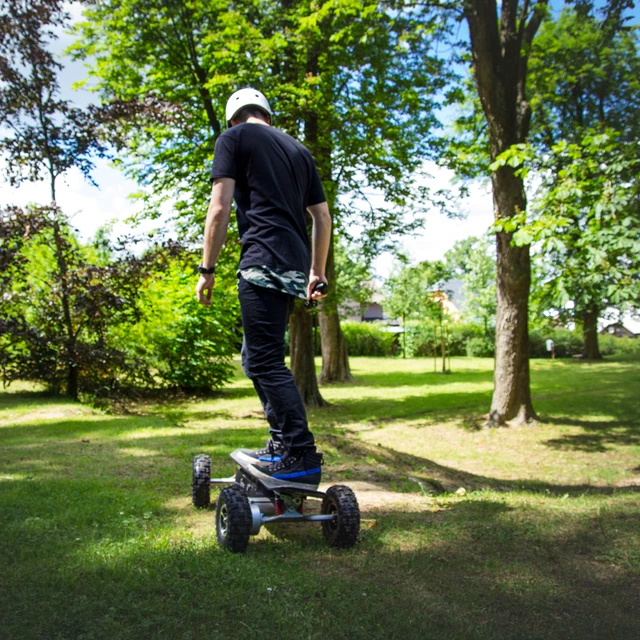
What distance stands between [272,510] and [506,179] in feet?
32.5

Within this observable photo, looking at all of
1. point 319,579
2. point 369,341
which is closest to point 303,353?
point 319,579

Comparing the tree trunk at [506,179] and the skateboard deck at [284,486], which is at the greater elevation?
the tree trunk at [506,179]

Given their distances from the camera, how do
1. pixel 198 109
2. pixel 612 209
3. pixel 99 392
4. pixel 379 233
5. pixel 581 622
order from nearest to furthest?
pixel 581 622 → pixel 612 209 → pixel 99 392 → pixel 198 109 → pixel 379 233

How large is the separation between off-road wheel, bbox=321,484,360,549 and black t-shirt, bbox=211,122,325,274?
118 centimetres

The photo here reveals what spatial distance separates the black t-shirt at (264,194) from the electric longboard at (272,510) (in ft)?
3.73

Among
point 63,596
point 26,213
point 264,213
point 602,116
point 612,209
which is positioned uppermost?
point 602,116

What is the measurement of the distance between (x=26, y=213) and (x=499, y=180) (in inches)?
328

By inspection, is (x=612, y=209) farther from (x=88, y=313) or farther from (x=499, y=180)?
(x=88, y=313)

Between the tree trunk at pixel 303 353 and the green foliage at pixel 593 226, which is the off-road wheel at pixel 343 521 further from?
the tree trunk at pixel 303 353

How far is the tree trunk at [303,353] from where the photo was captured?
14602 millimetres

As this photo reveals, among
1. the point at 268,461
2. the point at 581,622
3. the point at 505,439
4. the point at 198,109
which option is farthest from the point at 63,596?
the point at 198,109

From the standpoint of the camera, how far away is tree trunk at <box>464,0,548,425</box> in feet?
39.2

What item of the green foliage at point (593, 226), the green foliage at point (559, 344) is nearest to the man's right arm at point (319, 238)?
the green foliage at point (593, 226)

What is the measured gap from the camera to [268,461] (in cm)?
361
